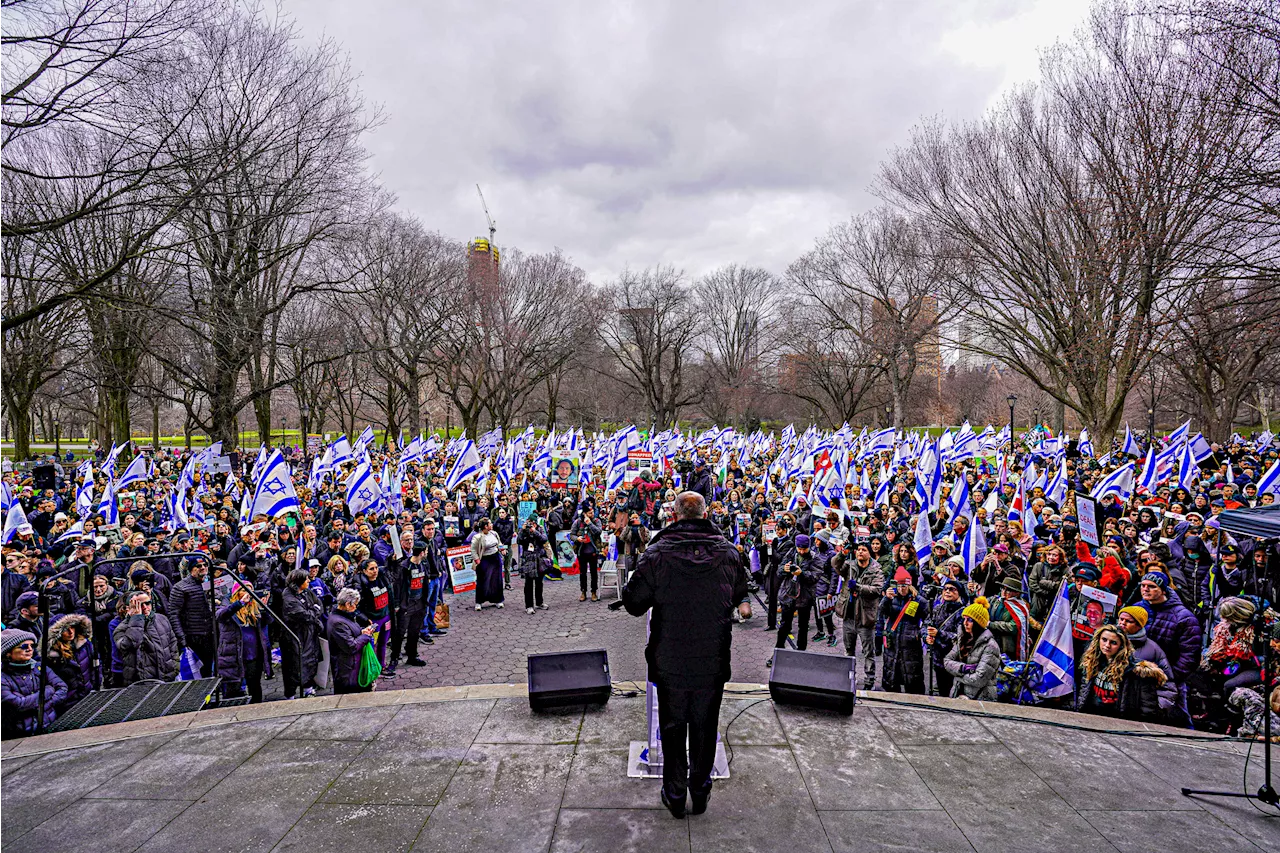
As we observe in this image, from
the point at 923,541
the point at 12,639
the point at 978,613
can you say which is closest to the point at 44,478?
the point at 12,639

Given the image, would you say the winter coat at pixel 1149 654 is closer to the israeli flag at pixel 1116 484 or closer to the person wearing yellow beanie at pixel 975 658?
the person wearing yellow beanie at pixel 975 658

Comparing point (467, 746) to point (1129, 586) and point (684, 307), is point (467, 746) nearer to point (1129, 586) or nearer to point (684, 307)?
point (1129, 586)

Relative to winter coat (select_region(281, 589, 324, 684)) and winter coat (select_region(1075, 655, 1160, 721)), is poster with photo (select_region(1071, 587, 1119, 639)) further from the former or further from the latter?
winter coat (select_region(281, 589, 324, 684))

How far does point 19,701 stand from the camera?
5.50 meters

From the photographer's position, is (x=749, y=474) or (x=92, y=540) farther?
(x=749, y=474)

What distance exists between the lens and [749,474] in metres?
22.5

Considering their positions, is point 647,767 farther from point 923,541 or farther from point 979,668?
point 923,541

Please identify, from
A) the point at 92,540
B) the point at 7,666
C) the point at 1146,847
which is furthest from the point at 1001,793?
the point at 92,540

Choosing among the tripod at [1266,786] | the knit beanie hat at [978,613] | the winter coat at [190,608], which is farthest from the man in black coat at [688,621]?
the winter coat at [190,608]

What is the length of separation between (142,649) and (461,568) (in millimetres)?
5143

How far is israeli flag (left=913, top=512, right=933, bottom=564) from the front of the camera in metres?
9.17

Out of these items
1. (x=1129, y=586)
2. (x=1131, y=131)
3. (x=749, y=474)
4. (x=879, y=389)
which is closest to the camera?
(x=1129, y=586)

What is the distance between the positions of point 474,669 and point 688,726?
5.23 metres

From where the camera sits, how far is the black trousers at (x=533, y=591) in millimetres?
11672
